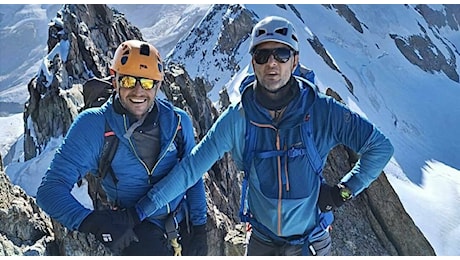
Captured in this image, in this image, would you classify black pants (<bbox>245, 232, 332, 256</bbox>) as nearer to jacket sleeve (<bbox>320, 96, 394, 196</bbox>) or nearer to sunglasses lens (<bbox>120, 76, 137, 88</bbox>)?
jacket sleeve (<bbox>320, 96, 394, 196</bbox>)

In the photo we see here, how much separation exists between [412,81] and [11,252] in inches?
2582

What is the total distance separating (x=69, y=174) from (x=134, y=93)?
0.91m

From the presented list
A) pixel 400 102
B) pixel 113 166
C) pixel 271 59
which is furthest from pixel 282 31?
pixel 400 102

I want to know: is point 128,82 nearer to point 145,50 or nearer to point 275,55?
point 145,50

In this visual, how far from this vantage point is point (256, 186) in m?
4.48

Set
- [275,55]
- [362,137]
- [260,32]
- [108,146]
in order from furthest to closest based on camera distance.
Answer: [108,146] → [260,32] → [275,55] → [362,137]

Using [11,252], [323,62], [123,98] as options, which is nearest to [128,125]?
[123,98]

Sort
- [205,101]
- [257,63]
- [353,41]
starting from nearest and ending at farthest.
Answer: [257,63] → [205,101] → [353,41]

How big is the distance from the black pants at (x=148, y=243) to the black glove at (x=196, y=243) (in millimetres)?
287

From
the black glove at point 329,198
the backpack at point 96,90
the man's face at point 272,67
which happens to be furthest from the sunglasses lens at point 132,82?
the backpack at point 96,90

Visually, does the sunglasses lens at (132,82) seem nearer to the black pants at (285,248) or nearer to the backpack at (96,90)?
the black pants at (285,248)

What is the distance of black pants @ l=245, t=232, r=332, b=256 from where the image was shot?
448 centimetres

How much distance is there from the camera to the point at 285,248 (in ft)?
14.7

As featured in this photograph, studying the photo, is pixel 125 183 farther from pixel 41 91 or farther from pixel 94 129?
pixel 41 91
